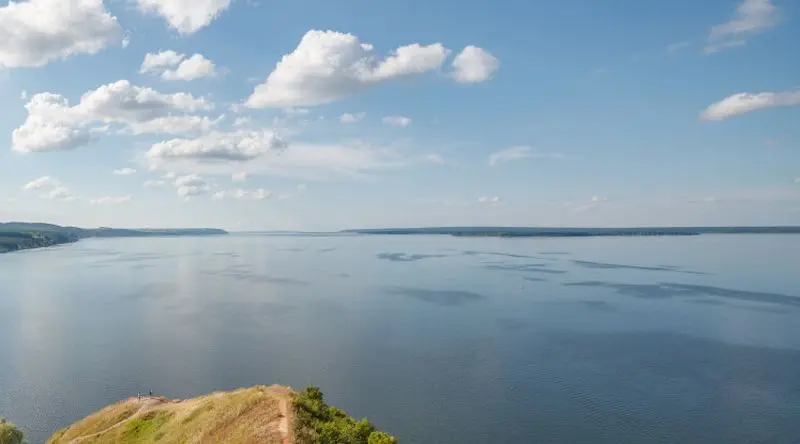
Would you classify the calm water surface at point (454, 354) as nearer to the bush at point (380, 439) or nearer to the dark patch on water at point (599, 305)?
the dark patch on water at point (599, 305)

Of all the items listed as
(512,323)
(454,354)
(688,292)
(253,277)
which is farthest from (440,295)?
(253,277)

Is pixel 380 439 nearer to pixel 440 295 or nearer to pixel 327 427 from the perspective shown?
pixel 327 427

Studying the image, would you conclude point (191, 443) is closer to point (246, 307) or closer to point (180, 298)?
point (246, 307)

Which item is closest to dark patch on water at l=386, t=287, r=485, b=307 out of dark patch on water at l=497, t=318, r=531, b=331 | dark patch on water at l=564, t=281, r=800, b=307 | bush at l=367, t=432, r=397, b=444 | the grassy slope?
dark patch on water at l=497, t=318, r=531, b=331

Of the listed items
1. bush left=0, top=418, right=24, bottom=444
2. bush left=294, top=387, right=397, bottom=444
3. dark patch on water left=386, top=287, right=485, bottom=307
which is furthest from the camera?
dark patch on water left=386, top=287, right=485, bottom=307

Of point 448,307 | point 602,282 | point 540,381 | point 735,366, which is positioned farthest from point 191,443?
point 602,282

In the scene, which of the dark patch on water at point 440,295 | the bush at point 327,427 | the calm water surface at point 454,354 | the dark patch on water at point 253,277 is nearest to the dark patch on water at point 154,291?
the calm water surface at point 454,354

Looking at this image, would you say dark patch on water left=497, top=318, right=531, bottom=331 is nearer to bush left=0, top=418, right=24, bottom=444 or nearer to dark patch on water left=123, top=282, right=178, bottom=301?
bush left=0, top=418, right=24, bottom=444

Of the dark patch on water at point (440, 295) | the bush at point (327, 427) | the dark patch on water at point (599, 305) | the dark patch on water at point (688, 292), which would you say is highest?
the bush at point (327, 427)
